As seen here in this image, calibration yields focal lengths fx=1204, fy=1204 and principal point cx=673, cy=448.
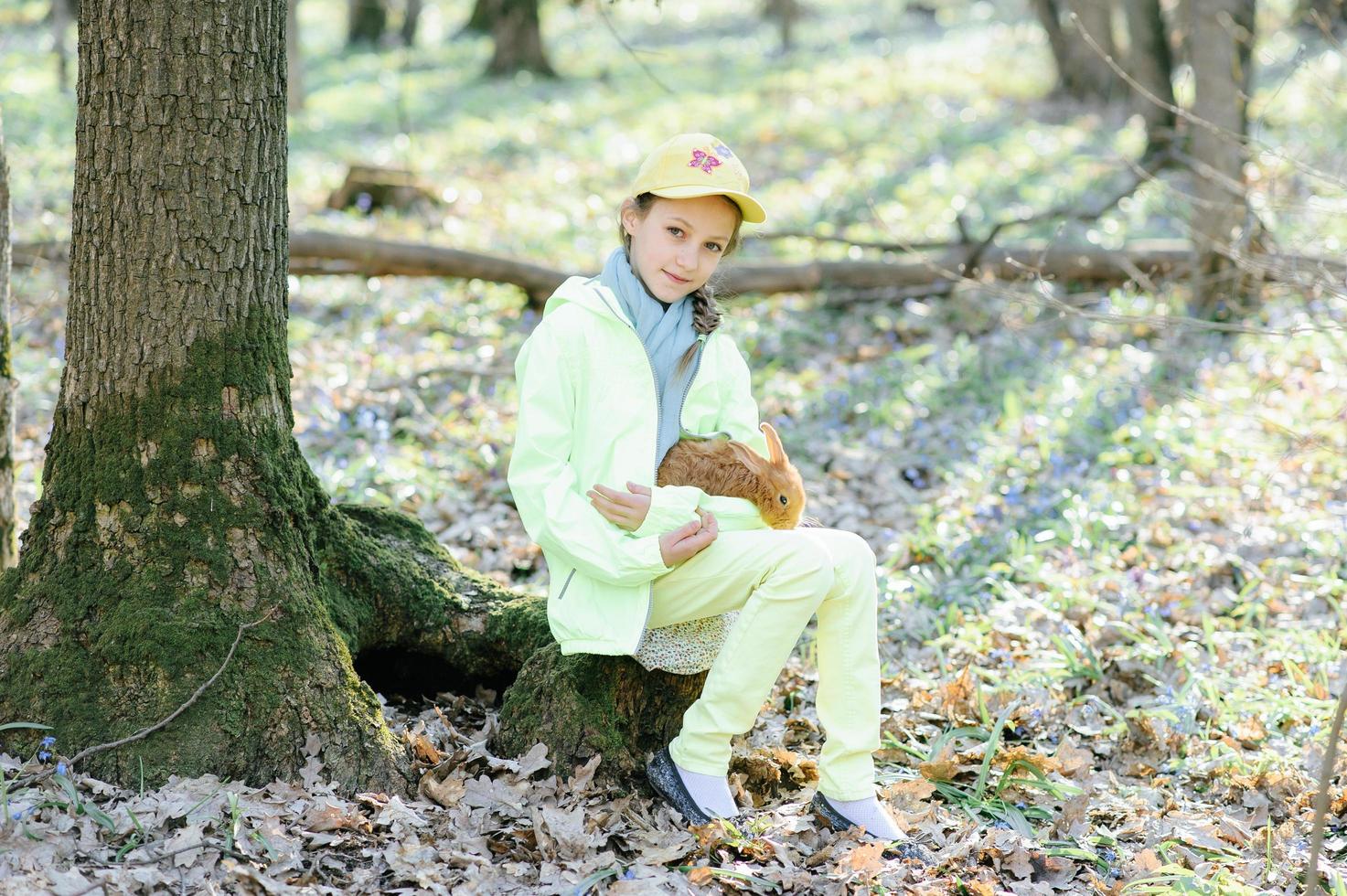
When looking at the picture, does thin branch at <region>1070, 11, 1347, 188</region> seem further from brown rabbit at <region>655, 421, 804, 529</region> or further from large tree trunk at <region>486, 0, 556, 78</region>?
large tree trunk at <region>486, 0, 556, 78</region>

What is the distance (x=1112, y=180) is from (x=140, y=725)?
408 inches

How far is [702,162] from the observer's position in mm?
3258

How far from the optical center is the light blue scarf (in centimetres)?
335

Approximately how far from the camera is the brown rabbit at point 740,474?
132 inches

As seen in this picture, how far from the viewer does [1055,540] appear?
18.1 feet

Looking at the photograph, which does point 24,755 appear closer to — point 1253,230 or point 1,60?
point 1253,230

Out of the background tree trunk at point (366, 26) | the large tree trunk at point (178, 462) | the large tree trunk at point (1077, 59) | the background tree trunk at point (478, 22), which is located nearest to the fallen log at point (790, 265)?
the large tree trunk at point (178, 462)

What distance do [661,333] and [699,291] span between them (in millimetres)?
222

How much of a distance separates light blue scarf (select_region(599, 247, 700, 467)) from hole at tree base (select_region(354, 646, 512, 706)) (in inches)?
48.7

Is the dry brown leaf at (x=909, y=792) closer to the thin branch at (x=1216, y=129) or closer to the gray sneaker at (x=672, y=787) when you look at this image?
the gray sneaker at (x=672, y=787)

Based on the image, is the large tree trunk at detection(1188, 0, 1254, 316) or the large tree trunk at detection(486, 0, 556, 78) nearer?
the large tree trunk at detection(1188, 0, 1254, 316)

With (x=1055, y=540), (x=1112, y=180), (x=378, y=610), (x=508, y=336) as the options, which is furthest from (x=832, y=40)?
(x=378, y=610)

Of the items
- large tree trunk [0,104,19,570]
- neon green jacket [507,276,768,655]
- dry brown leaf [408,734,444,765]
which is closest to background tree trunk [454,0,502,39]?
large tree trunk [0,104,19,570]

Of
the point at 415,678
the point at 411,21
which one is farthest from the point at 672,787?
the point at 411,21
